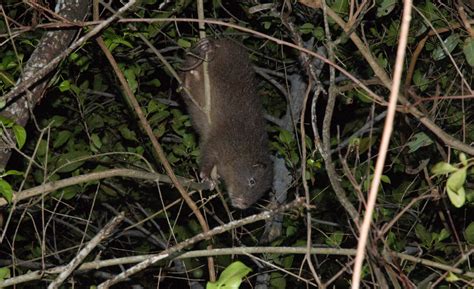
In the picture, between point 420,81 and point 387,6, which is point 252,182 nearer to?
point 420,81

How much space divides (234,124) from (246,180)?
45 cm

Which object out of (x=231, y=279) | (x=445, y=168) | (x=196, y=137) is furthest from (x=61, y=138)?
(x=445, y=168)

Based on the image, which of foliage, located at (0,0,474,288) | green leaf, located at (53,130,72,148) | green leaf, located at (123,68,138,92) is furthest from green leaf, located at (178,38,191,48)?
green leaf, located at (53,130,72,148)

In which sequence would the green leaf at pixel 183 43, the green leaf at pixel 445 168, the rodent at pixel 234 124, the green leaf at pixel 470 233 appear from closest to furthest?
1. the green leaf at pixel 445 168
2. the green leaf at pixel 470 233
3. the green leaf at pixel 183 43
4. the rodent at pixel 234 124

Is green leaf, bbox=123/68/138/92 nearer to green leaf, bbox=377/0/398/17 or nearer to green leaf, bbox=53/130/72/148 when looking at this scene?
green leaf, bbox=53/130/72/148

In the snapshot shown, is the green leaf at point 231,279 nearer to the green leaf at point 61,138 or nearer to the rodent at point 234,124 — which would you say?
the rodent at point 234,124

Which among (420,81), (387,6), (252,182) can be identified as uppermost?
(387,6)

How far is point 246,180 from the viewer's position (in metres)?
6.08

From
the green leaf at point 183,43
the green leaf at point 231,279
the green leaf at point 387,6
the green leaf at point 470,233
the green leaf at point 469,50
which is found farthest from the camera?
the green leaf at point 183,43

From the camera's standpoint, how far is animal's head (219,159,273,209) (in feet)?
19.9

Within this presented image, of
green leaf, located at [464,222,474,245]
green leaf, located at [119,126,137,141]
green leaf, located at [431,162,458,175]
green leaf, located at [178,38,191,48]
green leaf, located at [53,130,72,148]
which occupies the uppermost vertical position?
green leaf, located at [431,162,458,175]

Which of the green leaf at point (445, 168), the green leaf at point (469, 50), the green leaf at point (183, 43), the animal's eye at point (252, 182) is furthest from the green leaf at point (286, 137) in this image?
the green leaf at point (445, 168)

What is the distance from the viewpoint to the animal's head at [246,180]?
6.05 metres

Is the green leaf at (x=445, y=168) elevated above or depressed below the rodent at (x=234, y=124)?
above
